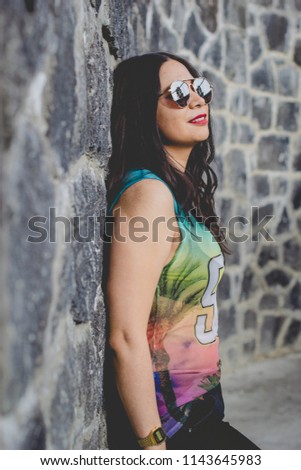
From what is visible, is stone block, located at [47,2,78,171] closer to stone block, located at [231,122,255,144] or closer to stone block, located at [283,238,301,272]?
stone block, located at [231,122,255,144]

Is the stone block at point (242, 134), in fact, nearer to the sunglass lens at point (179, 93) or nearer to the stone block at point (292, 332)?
the stone block at point (292, 332)

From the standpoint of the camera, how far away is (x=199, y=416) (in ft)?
5.52

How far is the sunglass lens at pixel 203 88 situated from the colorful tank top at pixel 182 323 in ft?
1.25

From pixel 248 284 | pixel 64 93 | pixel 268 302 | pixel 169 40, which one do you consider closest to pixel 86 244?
pixel 64 93

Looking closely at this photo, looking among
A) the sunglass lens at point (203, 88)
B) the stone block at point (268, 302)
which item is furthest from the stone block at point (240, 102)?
the sunglass lens at point (203, 88)

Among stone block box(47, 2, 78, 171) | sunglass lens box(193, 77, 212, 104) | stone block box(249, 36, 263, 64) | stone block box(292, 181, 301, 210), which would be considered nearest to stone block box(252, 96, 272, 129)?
stone block box(249, 36, 263, 64)

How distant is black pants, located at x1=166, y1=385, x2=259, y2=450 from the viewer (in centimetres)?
164

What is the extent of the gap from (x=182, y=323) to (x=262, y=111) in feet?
11.1

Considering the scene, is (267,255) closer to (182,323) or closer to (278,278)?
(278,278)

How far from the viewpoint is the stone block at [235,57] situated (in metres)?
4.50

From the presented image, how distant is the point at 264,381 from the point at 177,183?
3039mm
